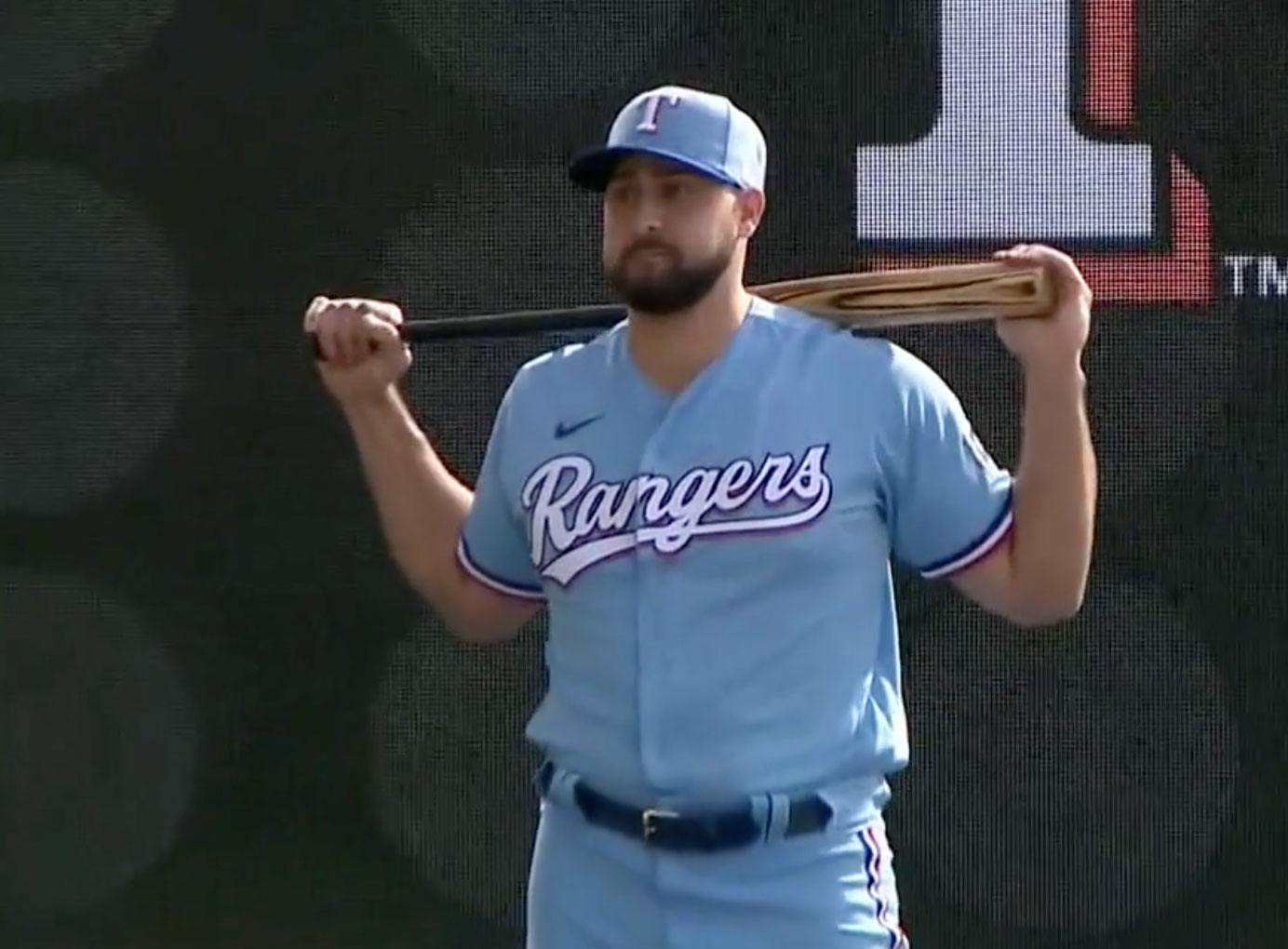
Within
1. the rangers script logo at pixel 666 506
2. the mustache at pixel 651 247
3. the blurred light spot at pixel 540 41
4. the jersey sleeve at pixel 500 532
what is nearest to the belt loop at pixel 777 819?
the rangers script logo at pixel 666 506

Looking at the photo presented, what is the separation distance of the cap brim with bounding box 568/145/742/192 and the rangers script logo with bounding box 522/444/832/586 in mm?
292

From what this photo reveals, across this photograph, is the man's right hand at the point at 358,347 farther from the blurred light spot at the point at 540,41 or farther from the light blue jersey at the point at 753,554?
the blurred light spot at the point at 540,41

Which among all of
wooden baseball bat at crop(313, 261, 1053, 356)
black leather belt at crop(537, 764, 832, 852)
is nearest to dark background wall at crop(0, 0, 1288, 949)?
wooden baseball bat at crop(313, 261, 1053, 356)

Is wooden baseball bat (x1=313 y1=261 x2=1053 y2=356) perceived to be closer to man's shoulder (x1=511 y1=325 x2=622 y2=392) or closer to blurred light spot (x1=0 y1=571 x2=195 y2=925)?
man's shoulder (x1=511 y1=325 x2=622 y2=392)

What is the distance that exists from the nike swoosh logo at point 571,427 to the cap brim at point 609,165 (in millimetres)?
257

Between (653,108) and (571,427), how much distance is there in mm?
332

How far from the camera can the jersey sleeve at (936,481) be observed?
6.89 ft

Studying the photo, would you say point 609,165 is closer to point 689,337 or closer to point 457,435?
point 689,337

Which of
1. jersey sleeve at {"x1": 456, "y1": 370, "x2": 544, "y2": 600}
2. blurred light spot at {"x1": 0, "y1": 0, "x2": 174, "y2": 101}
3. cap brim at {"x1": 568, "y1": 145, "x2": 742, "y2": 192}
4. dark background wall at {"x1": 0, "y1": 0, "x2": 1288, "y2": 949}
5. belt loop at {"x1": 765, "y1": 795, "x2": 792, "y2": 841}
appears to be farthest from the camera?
blurred light spot at {"x1": 0, "y1": 0, "x2": 174, "y2": 101}

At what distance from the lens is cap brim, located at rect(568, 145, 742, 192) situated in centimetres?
216

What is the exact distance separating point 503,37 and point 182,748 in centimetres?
113

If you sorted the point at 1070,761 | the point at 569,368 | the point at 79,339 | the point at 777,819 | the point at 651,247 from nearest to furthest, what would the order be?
the point at 777,819 → the point at 651,247 → the point at 569,368 → the point at 1070,761 → the point at 79,339

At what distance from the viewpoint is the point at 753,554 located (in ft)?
6.84

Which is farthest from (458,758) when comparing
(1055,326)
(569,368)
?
(1055,326)
